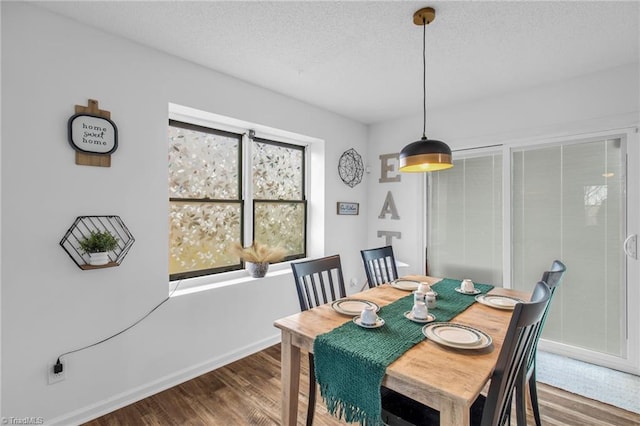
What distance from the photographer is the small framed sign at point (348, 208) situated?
378cm

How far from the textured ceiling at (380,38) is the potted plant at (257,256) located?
5.06 feet

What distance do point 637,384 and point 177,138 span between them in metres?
4.15

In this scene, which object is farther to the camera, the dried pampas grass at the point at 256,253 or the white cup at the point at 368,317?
the dried pampas grass at the point at 256,253

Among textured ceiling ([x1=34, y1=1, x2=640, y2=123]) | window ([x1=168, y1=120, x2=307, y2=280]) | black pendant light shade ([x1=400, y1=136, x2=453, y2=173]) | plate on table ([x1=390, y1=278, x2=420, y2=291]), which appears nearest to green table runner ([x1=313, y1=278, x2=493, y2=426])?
plate on table ([x1=390, y1=278, x2=420, y2=291])

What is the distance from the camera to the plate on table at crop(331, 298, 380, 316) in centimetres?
174

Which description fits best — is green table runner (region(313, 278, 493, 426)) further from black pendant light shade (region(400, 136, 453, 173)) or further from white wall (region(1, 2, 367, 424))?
white wall (region(1, 2, 367, 424))

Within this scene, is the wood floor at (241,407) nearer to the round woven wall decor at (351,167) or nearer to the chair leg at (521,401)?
the chair leg at (521,401)

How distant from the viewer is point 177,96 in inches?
92.3

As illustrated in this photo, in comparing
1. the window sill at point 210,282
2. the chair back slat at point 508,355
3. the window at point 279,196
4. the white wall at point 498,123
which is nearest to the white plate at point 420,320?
the chair back slat at point 508,355

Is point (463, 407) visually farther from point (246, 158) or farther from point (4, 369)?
point (246, 158)

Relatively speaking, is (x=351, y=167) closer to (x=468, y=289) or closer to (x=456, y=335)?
(x=468, y=289)

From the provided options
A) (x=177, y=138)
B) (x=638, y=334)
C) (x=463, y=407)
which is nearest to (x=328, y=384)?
(x=463, y=407)

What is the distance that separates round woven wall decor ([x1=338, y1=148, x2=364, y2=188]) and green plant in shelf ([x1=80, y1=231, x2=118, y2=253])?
2.53m

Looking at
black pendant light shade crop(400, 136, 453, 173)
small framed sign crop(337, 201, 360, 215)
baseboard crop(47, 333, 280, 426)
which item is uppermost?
black pendant light shade crop(400, 136, 453, 173)
